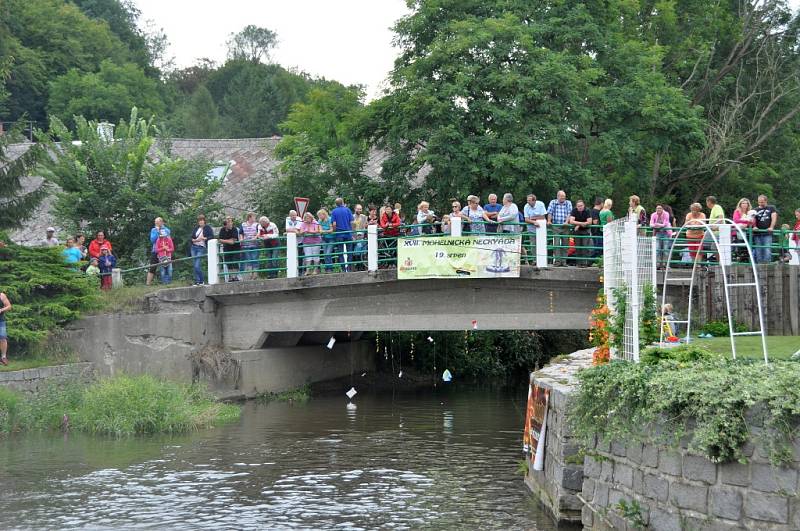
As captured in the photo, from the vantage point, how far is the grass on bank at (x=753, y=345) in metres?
15.8

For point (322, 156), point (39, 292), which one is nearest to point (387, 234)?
point (39, 292)

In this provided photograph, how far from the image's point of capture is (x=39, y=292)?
2469 centimetres

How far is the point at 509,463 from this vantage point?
1784cm

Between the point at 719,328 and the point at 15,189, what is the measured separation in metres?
15.3

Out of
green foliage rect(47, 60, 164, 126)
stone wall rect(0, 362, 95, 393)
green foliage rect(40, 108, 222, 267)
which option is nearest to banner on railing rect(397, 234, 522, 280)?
stone wall rect(0, 362, 95, 393)

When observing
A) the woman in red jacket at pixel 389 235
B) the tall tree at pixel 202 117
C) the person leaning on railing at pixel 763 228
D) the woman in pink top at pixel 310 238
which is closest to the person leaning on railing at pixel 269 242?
the woman in pink top at pixel 310 238

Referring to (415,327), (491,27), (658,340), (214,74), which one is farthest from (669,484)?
(214,74)

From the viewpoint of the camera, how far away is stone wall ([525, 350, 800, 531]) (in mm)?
9641

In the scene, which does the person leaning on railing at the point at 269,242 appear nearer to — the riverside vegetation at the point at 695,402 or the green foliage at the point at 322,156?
the green foliage at the point at 322,156

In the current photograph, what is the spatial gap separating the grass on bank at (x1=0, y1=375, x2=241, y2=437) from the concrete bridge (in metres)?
2.47

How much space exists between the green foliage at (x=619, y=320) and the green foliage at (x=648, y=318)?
216 mm

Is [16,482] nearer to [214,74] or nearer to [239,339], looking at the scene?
[239,339]

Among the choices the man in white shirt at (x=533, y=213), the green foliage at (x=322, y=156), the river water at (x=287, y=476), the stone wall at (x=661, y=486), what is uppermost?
the green foliage at (x=322, y=156)

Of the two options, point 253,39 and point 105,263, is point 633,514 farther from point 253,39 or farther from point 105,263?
point 253,39
